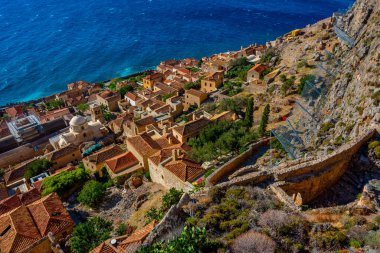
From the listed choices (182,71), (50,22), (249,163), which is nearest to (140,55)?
(182,71)

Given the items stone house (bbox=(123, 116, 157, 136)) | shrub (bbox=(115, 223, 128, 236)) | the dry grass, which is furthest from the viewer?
stone house (bbox=(123, 116, 157, 136))

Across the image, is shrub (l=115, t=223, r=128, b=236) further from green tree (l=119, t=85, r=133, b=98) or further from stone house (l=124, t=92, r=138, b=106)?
green tree (l=119, t=85, r=133, b=98)

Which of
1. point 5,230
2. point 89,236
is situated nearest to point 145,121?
point 5,230

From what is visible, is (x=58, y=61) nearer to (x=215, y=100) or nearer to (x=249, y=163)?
(x=215, y=100)

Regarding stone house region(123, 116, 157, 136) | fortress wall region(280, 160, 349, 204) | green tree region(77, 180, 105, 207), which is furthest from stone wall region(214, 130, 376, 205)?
stone house region(123, 116, 157, 136)

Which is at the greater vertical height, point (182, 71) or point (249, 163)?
point (249, 163)

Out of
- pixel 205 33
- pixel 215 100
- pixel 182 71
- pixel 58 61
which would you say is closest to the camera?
pixel 215 100

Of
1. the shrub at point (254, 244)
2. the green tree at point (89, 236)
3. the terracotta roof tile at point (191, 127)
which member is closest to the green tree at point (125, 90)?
the terracotta roof tile at point (191, 127)

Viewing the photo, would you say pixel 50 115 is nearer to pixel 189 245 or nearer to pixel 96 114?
pixel 96 114
